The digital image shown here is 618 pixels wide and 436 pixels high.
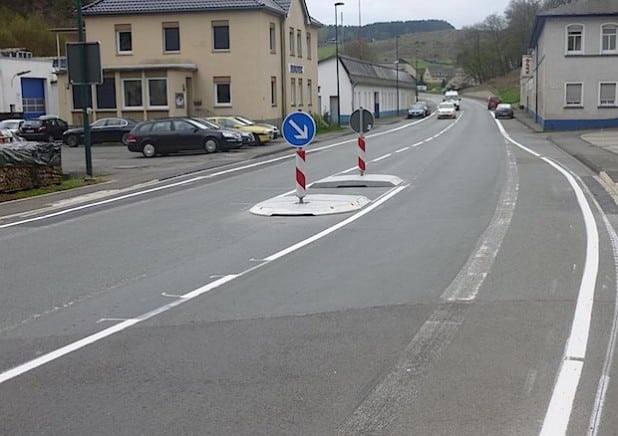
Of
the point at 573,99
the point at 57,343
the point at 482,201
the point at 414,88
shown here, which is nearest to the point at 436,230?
the point at 482,201

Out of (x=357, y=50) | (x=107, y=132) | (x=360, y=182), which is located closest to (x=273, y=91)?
(x=107, y=132)

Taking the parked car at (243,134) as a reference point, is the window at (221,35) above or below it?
above

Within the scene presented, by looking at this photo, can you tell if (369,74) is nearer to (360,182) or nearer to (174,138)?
(174,138)

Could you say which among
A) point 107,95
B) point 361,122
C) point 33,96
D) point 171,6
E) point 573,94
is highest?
point 171,6

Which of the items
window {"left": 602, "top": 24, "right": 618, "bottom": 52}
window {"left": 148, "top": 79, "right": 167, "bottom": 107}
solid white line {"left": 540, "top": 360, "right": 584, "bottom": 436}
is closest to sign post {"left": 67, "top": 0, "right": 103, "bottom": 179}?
Result: solid white line {"left": 540, "top": 360, "right": 584, "bottom": 436}

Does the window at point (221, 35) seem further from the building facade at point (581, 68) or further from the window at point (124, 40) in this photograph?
the building facade at point (581, 68)

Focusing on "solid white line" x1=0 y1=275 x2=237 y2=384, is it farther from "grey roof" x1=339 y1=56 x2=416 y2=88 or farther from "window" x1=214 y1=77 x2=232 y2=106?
"grey roof" x1=339 y1=56 x2=416 y2=88

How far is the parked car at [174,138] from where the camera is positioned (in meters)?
35.7

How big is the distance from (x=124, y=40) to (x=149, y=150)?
66.2ft

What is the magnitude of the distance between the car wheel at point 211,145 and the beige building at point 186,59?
14755mm

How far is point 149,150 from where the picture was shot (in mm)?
35844

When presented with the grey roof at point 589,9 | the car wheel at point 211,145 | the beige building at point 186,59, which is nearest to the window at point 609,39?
the grey roof at point 589,9

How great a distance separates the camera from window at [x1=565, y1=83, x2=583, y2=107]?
2088 inches

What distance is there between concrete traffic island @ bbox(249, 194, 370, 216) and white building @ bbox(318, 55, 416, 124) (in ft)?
171
